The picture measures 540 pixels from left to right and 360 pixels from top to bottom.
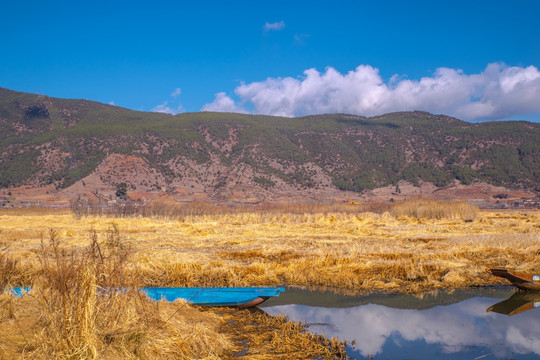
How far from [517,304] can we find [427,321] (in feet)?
9.31

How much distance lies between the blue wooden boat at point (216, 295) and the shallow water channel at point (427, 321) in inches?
23.2

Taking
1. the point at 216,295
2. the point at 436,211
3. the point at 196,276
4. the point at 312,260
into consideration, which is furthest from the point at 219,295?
the point at 436,211

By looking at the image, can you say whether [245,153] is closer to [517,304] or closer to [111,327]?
[517,304]

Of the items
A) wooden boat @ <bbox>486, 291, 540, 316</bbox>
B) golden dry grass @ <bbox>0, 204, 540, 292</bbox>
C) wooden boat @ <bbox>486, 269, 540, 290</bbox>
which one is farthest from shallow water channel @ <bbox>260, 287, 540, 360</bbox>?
golden dry grass @ <bbox>0, 204, 540, 292</bbox>

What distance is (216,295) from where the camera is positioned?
10125mm

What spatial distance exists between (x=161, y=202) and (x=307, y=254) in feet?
86.5

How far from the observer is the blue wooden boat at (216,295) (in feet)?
31.8

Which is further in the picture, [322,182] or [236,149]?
[236,149]

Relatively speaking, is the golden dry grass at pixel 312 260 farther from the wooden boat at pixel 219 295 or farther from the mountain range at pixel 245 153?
the mountain range at pixel 245 153

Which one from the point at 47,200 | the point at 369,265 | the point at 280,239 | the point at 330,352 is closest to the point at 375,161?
the point at 47,200

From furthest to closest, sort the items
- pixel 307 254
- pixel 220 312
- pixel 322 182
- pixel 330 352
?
pixel 322 182 < pixel 307 254 < pixel 220 312 < pixel 330 352

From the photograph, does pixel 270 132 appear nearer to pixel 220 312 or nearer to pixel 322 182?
pixel 322 182

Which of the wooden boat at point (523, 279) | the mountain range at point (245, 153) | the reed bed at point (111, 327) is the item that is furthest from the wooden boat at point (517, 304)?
the mountain range at point (245, 153)

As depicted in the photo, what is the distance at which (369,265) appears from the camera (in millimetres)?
13617
